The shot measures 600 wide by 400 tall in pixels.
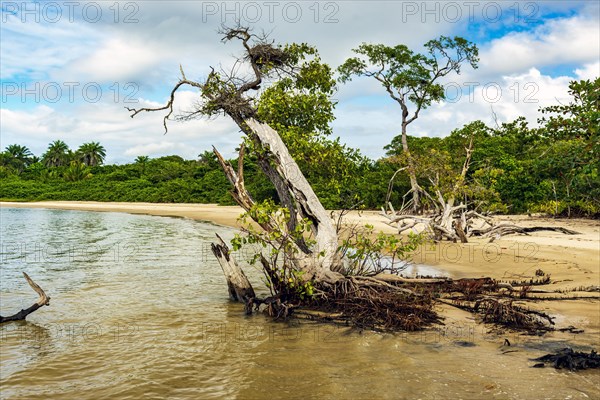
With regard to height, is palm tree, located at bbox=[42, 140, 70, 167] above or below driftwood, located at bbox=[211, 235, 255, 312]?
above

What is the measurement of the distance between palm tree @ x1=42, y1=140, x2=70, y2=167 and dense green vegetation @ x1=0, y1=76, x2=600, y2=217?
0.18 m

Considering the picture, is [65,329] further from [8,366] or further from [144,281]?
[144,281]

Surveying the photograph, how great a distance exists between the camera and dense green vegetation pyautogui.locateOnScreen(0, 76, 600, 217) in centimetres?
959

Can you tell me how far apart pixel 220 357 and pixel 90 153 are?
88.1m

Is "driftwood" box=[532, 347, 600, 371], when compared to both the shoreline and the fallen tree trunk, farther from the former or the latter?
the shoreline

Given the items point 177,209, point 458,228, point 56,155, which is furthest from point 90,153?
point 458,228

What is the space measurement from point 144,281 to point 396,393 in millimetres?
9644

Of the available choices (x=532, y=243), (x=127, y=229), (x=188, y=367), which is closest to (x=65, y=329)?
(x=188, y=367)

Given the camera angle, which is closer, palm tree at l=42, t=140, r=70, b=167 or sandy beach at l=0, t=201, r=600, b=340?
sandy beach at l=0, t=201, r=600, b=340

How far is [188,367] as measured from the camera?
7008 millimetres

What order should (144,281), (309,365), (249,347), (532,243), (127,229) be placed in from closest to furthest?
(309,365), (249,347), (144,281), (532,243), (127,229)

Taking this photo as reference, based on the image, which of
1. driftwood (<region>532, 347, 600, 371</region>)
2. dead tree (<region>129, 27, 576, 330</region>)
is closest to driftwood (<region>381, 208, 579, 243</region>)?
dead tree (<region>129, 27, 576, 330</region>)

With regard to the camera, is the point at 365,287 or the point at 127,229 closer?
the point at 365,287

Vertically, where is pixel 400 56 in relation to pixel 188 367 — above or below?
above
